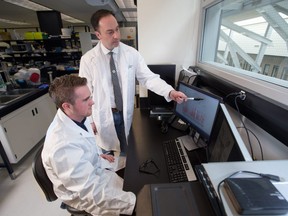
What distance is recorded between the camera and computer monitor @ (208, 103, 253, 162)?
0.62 m

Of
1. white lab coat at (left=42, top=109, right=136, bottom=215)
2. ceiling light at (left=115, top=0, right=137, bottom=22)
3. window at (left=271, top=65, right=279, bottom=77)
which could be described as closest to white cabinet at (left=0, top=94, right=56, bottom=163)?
white lab coat at (left=42, top=109, right=136, bottom=215)

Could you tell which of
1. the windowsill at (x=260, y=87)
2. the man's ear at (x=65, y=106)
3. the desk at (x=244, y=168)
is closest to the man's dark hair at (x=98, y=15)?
the man's ear at (x=65, y=106)

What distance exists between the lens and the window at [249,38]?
37.9 inches

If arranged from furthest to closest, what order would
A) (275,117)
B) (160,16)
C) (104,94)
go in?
(160,16), (104,94), (275,117)

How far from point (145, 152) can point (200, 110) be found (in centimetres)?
46

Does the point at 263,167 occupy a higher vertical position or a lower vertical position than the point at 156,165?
higher

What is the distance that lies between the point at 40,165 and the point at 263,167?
3.35ft

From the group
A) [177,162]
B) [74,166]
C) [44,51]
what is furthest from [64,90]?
[44,51]

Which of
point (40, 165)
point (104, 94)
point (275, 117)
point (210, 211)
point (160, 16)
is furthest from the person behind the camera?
point (160, 16)

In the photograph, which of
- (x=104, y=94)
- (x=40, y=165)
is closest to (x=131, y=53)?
(x=104, y=94)

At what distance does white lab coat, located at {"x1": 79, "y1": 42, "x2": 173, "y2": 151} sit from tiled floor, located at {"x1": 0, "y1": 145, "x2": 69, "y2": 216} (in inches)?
35.0

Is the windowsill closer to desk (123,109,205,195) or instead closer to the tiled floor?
desk (123,109,205,195)

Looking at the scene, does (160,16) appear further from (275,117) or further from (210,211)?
(210,211)

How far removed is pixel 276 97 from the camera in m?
0.84
